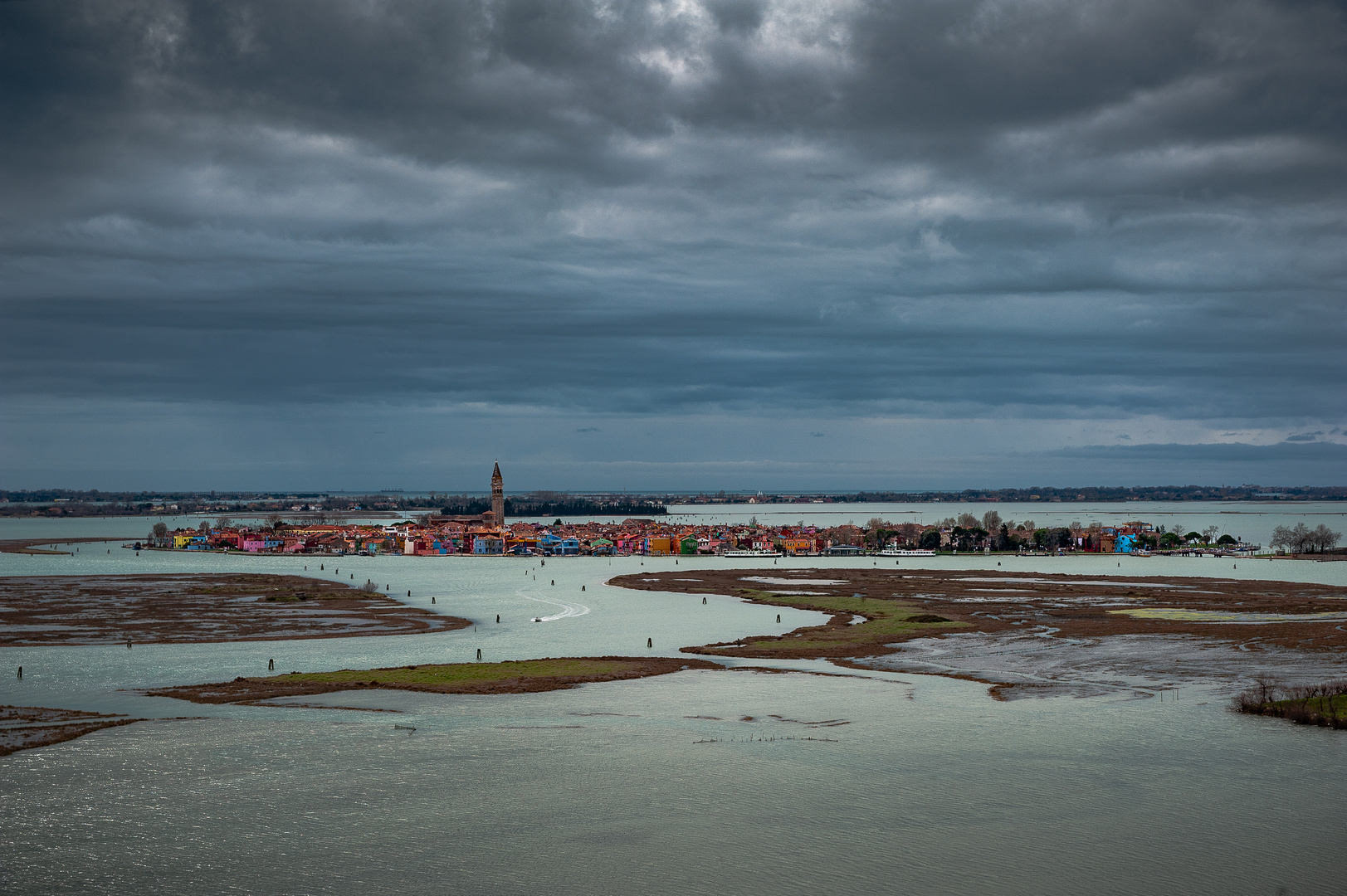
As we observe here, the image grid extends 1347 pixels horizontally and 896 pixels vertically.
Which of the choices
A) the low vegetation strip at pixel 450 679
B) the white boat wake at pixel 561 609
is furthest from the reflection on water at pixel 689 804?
the white boat wake at pixel 561 609

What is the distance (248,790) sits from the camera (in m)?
26.6

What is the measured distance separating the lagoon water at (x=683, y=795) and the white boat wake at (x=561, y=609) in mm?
31041

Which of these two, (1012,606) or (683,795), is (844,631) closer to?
(1012,606)

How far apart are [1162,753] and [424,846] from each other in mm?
21797

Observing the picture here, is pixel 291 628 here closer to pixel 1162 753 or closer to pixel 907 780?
pixel 907 780

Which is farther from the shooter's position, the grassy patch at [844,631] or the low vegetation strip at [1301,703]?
the grassy patch at [844,631]

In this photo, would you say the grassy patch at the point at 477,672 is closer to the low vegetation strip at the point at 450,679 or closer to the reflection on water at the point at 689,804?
the low vegetation strip at the point at 450,679

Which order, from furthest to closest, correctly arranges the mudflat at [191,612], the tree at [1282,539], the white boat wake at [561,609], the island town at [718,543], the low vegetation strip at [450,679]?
1. the island town at [718,543]
2. the tree at [1282,539]
3. the white boat wake at [561,609]
4. the mudflat at [191,612]
5. the low vegetation strip at [450,679]

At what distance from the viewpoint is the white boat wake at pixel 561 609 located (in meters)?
74.1

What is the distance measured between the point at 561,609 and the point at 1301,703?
56.0m

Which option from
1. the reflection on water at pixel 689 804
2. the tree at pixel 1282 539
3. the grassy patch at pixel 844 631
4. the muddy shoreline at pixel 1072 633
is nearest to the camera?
the reflection on water at pixel 689 804

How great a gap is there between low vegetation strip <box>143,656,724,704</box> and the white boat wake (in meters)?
23.9

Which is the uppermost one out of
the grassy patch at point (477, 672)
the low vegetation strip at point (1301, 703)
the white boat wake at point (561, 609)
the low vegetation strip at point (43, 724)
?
the low vegetation strip at point (1301, 703)

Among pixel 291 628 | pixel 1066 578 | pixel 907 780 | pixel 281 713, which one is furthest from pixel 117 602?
pixel 1066 578
